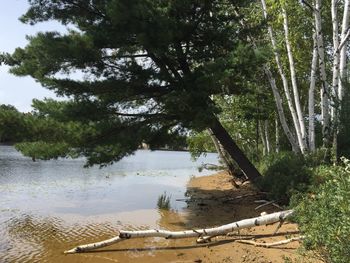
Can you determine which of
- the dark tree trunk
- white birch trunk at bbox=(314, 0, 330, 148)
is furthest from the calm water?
white birch trunk at bbox=(314, 0, 330, 148)

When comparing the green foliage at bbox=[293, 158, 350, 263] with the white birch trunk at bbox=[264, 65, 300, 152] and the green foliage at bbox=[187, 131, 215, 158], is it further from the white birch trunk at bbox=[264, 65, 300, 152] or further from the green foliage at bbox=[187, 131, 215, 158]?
the green foliage at bbox=[187, 131, 215, 158]

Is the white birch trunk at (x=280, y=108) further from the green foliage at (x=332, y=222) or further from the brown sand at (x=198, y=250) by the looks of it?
the green foliage at (x=332, y=222)

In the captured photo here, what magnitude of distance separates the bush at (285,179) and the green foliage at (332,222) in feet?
19.0

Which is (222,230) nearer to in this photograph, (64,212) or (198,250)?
(198,250)

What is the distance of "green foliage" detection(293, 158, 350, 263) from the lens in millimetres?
5242

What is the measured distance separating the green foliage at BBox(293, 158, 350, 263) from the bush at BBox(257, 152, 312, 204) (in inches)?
228

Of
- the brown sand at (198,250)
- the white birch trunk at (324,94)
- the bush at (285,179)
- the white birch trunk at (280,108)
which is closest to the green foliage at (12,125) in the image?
the brown sand at (198,250)

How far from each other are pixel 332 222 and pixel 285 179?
7945 mm

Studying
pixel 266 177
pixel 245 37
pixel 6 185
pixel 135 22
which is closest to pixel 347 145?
pixel 266 177

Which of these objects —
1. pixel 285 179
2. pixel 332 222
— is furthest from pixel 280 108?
pixel 332 222

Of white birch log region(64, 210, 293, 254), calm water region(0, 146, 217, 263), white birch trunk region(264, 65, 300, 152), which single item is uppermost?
white birch trunk region(264, 65, 300, 152)

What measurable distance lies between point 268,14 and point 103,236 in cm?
1130

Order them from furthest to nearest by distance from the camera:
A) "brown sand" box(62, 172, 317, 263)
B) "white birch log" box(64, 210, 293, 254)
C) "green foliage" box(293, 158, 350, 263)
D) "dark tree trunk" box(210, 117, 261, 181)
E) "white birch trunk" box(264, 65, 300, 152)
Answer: "white birch trunk" box(264, 65, 300, 152), "dark tree trunk" box(210, 117, 261, 181), "white birch log" box(64, 210, 293, 254), "brown sand" box(62, 172, 317, 263), "green foliage" box(293, 158, 350, 263)

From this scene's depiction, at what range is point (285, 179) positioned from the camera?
13352mm
